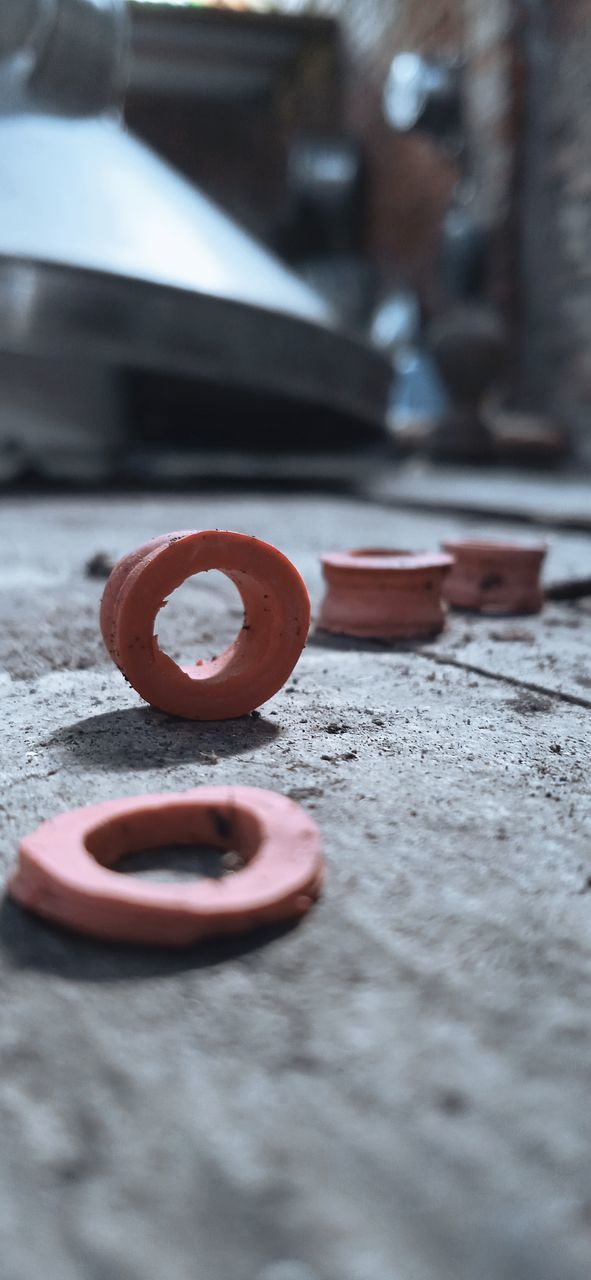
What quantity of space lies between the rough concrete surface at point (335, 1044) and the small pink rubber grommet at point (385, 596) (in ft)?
→ 1.40

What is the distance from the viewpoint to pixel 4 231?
2.84 meters

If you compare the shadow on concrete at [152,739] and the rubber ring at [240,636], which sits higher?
the rubber ring at [240,636]

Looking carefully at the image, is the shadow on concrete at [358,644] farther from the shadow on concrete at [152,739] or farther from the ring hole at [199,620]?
the shadow on concrete at [152,739]

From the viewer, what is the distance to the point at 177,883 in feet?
2.26

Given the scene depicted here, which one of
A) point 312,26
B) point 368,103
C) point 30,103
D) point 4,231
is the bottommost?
point 4,231

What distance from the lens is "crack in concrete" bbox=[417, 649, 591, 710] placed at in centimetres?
111

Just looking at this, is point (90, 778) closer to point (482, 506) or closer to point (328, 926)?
point (328, 926)

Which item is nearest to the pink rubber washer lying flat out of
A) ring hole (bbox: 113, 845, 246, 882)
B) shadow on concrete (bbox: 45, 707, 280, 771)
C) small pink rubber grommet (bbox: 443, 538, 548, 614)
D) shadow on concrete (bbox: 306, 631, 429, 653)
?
ring hole (bbox: 113, 845, 246, 882)

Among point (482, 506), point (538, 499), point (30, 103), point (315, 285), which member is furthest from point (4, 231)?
point (315, 285)

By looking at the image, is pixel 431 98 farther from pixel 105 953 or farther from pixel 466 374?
pixel 105 953

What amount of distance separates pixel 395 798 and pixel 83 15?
11.0ft

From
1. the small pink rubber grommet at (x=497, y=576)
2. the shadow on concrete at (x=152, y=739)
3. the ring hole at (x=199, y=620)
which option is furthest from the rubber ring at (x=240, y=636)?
the small pink rubber grommet at (x=497, y=576)

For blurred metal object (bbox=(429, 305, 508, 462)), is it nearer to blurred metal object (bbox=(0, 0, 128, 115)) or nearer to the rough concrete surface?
blurred metal object (bbox=(0, 0, 128, 115))

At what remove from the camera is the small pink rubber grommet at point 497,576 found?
158cm
